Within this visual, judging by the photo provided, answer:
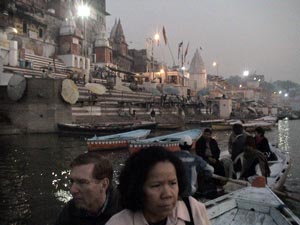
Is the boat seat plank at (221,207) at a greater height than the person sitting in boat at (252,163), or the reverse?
the person sitting in boat at (252,163)

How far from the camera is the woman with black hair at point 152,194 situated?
6.07 feet

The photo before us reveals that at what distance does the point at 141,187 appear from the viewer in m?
1.87

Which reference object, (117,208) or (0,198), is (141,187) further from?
(0,198)

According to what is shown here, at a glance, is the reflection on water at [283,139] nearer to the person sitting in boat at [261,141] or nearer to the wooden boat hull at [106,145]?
the wooden boat hull at [106,145]

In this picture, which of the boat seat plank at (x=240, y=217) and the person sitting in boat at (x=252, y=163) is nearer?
the boat seat plank at (x=240, y=217)

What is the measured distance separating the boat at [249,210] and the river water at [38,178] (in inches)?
165

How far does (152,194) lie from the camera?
6.06 ft

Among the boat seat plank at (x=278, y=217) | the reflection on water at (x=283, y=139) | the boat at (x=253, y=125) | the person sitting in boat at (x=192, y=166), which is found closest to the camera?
the boat seat plank at (x=278, y=217)

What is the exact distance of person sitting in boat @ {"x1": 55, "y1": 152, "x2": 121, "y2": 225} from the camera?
2527 millimetres

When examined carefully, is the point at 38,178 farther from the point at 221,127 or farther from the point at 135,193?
the point at 221,127

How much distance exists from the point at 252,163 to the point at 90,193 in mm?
6184

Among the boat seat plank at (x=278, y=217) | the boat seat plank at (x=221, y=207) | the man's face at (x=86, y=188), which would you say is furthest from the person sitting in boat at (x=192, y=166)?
the man's face at (x=86, y=188)

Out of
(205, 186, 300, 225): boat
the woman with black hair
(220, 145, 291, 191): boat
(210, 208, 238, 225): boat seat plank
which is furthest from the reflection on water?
the woman with black hair

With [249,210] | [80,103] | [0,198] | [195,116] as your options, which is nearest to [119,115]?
[80,103]
